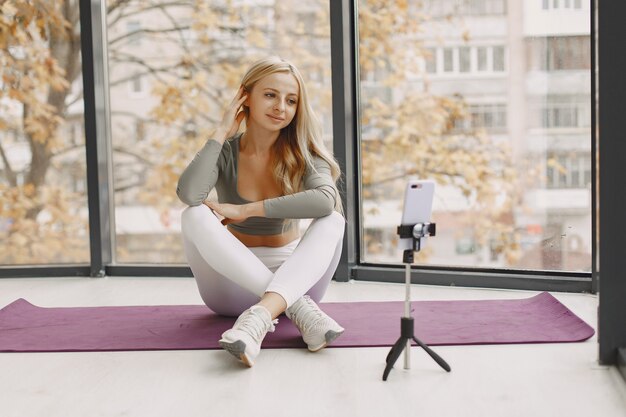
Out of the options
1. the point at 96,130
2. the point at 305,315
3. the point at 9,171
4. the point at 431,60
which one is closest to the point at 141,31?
the point at 96,130

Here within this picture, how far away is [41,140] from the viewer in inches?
158

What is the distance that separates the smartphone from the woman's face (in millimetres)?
810

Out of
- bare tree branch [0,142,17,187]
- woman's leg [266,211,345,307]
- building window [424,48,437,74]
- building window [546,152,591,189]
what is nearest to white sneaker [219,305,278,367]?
woman's leg [266,211,345,307]

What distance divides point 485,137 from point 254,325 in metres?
1.68

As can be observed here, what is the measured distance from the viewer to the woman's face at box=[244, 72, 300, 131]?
264cm

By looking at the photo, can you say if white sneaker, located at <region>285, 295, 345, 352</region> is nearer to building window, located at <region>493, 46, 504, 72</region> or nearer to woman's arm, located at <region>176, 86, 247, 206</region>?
woman's arm, located at <region>176, 86, 247, 206</region>

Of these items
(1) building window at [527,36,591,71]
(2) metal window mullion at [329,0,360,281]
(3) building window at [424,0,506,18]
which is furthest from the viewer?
(2) metal window mullion at [329,0,360,281]

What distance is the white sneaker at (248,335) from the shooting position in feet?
6.93

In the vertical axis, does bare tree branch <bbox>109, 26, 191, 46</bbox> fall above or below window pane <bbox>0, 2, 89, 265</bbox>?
above

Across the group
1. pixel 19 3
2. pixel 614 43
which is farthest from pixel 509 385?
pixel 19 3

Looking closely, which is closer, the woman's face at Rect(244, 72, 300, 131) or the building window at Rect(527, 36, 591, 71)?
the woman's face at Rect(244, 72, 300, 131)

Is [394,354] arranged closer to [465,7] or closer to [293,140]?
[293,140]

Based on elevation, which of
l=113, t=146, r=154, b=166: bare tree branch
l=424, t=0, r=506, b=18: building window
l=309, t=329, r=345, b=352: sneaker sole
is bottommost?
l=309, t=329, r=345, b=352: sneaker sole

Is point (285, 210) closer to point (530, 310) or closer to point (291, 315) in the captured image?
point (291, 315)
